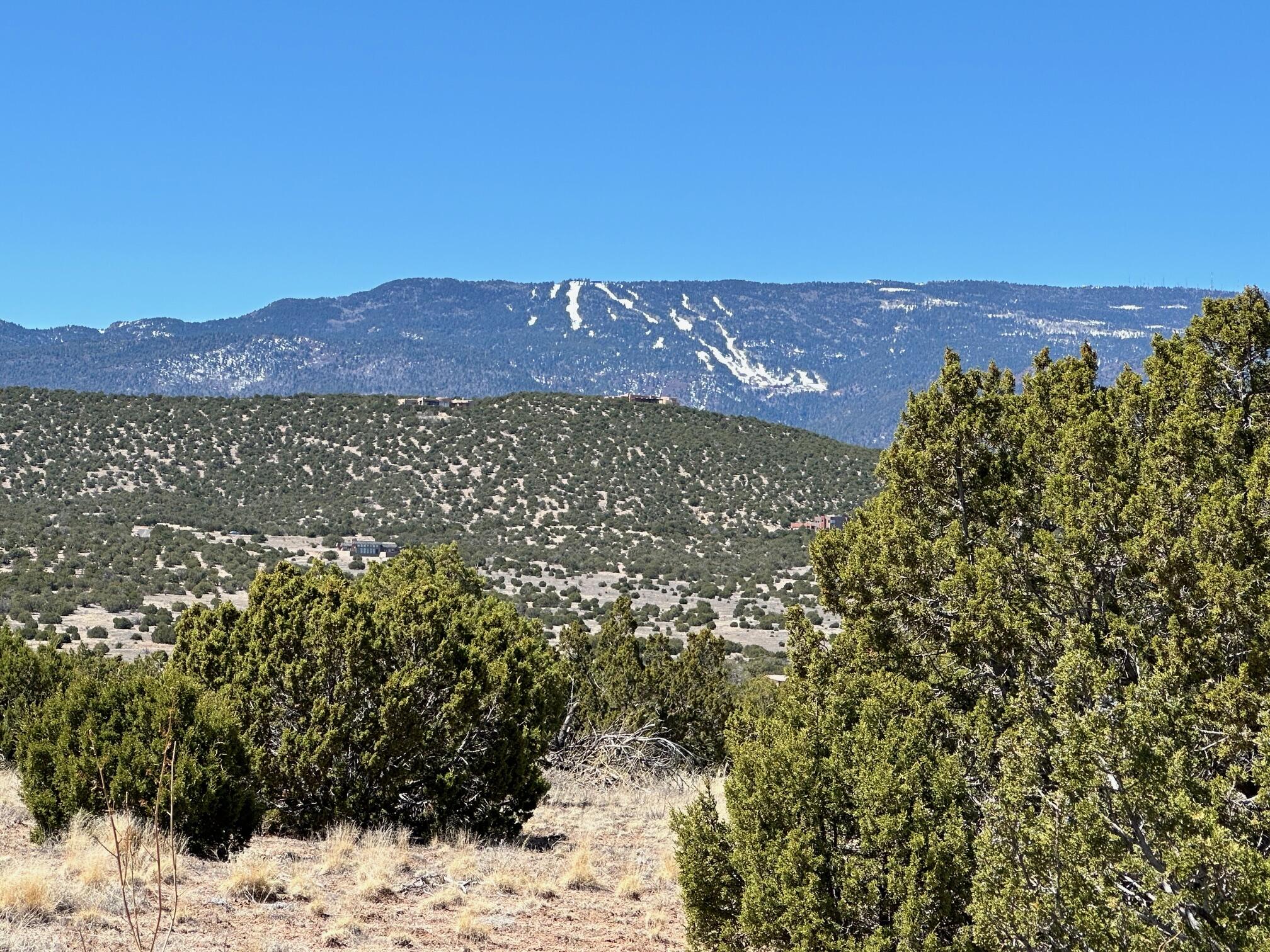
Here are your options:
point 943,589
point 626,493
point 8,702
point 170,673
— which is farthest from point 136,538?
point 943,589

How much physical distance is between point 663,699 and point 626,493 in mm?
44026

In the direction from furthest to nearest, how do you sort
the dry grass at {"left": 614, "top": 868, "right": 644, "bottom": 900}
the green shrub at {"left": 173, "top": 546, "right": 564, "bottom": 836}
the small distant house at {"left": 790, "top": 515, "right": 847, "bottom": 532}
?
the small distant house at {"left": 790, "top": 515, "right": 847, "bottom": 532}
the green shrub at {"left": 173, "top": 546, "right": 564, "bottom": 836}
the dry grass at {"left": 614, "top": 868, "right": 644, "bottom": 900}

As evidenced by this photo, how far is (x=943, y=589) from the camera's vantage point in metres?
6.68

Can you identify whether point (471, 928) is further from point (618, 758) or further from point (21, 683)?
point (21, 683)

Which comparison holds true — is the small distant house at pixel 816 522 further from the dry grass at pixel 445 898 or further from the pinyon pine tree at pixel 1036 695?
the dry grass at pixel 445 898

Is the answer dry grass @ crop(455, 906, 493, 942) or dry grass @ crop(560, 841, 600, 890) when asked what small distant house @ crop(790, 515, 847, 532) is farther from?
dry grass @ crop(455, 906, 493, 942)

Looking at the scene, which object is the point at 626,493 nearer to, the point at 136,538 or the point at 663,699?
the point at 136,538

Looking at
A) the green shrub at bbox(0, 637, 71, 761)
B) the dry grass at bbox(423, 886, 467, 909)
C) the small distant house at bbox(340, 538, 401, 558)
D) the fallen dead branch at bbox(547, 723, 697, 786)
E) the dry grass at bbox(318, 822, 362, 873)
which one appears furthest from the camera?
the small distant house at bbox(340, 538, 401, 558)

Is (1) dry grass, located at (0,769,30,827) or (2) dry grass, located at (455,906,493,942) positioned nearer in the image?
(2) dry grass, located at (455,906,493,942)

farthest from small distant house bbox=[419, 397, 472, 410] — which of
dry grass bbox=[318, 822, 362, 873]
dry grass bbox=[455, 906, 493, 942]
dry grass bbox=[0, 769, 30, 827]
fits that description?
dry grass bbox=[455, 906, 493, 942]

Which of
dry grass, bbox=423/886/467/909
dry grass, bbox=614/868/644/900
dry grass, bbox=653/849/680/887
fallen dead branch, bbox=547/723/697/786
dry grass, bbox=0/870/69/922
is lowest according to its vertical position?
fallen dead branch, bbox=547/723/697/786

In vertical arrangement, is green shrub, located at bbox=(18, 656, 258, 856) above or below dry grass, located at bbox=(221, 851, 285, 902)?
above

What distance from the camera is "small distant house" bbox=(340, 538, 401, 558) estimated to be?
47.4m

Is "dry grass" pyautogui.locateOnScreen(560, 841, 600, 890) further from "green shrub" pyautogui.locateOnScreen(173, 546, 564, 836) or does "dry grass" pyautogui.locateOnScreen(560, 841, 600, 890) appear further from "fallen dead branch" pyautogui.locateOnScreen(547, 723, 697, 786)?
"fallen dead branch" pyautogui.locateOnScreen(547, 723, 697, 786)
